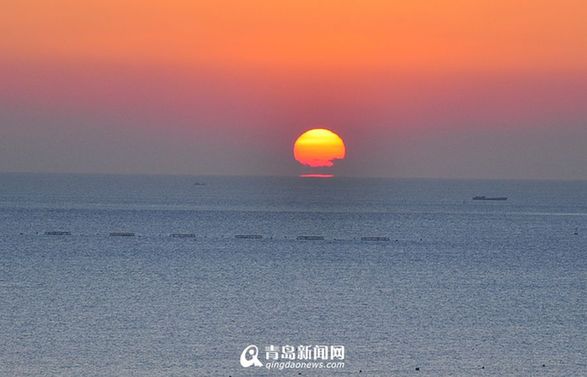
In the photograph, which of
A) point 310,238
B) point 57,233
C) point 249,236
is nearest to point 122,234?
point 57,233

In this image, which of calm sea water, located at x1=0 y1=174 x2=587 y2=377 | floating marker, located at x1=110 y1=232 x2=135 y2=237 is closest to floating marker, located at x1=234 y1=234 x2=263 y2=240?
calm sea water, located at x1=0 y1=174 x2=587 y2=377

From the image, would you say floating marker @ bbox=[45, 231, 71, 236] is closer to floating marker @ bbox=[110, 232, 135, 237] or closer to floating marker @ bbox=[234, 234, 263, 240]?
floating marker @ bbox=[110, 232, 135, 237]

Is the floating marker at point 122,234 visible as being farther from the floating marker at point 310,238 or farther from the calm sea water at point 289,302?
the floating marker at point 310,238

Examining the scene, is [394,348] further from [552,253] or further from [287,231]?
[287,231]

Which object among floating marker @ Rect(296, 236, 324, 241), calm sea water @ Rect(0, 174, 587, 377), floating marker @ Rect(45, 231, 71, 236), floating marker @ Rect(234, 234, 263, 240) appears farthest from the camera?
floating marker @ Rect(45, 231, 71, 236)

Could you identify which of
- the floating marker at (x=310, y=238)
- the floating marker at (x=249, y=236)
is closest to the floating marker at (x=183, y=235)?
the floating marker at (x=249, y=236)

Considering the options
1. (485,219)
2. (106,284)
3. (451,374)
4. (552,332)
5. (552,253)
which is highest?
(485,219)

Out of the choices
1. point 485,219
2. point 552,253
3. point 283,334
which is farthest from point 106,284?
point 485,219

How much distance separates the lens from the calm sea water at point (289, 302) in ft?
99.1

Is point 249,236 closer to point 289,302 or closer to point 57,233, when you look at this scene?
point 57,233

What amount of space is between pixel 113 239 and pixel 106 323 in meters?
49.0

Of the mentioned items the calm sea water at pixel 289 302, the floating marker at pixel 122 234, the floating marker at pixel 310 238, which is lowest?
the calm sea water at pixel 289 302

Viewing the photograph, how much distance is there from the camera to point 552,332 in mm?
Result: 36531

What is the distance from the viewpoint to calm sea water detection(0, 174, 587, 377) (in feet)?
99.1
